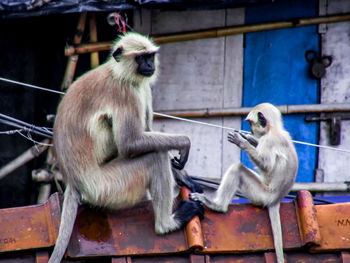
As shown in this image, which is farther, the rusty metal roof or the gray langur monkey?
the gray langur monkey

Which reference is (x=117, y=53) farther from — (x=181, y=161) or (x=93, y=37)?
(x=93, y=37)

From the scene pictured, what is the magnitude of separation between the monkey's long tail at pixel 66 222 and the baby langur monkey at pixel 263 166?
0.77 meters

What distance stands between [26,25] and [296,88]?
3.17 m

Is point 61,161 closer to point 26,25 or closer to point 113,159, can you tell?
point 113,159

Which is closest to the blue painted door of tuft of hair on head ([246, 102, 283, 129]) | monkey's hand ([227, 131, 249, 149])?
tuft of hair on head ([246, 102, 283, 129])

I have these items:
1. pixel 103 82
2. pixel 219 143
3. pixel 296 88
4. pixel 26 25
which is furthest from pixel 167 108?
pixel 103 82

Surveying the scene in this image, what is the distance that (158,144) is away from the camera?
400 cm

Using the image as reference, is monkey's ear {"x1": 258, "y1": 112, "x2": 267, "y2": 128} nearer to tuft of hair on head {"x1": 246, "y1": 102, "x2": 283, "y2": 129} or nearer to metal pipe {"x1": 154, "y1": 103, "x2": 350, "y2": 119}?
tuft of hair on head {"x1": 246, "y1": 102, "x2": 283, "y2": 129}

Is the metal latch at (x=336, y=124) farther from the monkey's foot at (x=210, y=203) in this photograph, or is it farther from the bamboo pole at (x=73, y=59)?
the monkey's foot at (x=210, y=203)

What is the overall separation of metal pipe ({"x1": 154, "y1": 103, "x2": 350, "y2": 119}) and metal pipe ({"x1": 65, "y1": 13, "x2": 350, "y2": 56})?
2.65ft

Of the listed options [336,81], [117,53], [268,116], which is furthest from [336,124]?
[117,53]

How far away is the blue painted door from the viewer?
6.93 metres

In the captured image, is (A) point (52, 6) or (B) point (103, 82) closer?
(B) point (103, 82)

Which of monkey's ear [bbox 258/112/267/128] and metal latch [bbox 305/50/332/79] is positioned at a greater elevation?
metal latch [bbox 305/50/332/79]
